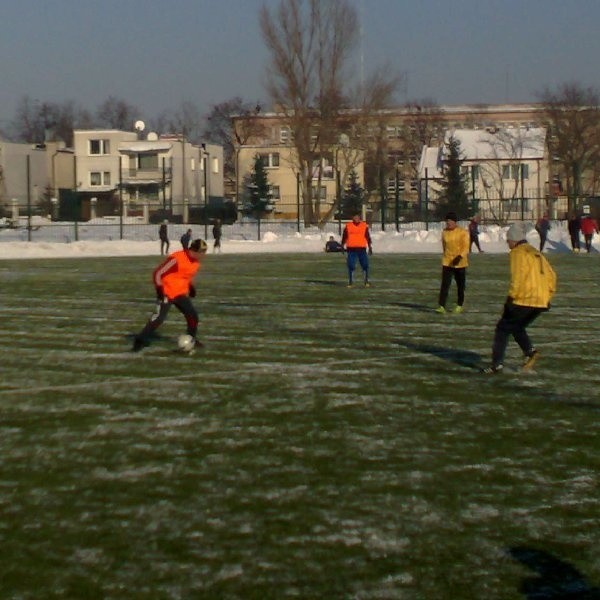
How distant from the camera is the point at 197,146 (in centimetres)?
10250

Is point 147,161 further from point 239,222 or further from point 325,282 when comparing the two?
point 325,282

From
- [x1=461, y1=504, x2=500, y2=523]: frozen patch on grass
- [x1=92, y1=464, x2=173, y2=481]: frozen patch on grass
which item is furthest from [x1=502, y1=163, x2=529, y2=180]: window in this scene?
[x1=461, y1=504, x2=500, y2=523]: frozen patch on grass

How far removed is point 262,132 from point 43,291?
97057mm

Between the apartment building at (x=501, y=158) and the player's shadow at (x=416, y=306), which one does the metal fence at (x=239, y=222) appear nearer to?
the apartment building at (x=501, y=158)

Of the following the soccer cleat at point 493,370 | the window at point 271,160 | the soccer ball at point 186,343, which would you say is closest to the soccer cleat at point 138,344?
the soccer ball at point 186,343

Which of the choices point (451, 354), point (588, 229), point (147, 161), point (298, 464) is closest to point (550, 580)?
point (298, 464)

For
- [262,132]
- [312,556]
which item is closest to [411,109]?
[262,132]

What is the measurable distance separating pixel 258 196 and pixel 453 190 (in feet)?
50.1

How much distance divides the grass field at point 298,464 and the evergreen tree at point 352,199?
1919 inches

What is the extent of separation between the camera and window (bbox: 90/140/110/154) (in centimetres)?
9956

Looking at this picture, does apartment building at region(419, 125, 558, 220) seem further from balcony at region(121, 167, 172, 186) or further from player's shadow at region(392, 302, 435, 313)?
player's shadow at region(392, 302, 435, 313)

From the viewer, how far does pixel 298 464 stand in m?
8.78

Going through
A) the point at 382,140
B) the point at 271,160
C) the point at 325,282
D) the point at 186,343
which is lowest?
the point at 325,282

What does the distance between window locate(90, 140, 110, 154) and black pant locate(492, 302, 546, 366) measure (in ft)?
293
